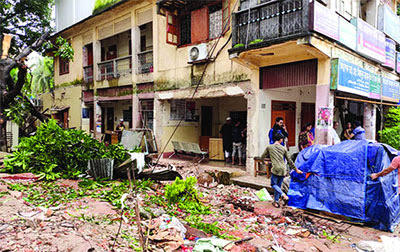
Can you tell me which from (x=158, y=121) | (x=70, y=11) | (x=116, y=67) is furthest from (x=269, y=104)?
(x=70, y=11)

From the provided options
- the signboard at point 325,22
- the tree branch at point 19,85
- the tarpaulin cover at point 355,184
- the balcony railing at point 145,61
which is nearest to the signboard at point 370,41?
the signboard at point 325,22

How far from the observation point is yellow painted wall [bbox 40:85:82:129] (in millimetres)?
17102

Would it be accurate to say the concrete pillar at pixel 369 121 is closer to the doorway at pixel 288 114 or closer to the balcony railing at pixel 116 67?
the doorway at pixel 288 114

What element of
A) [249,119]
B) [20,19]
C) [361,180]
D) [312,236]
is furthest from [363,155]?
[20,19]

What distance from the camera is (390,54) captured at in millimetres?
10398

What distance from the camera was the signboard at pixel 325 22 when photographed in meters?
6.77

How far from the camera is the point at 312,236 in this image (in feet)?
16.3

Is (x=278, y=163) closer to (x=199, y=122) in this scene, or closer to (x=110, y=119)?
(x=199, y=122)

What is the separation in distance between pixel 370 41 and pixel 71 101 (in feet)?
53.2

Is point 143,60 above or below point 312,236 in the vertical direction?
above

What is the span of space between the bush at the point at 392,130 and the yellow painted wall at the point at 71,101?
51.3 feet

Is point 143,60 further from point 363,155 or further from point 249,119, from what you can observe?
point 363,155

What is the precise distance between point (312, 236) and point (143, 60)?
10.6 m

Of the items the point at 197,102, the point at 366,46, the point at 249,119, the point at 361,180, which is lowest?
the point at 361,180
